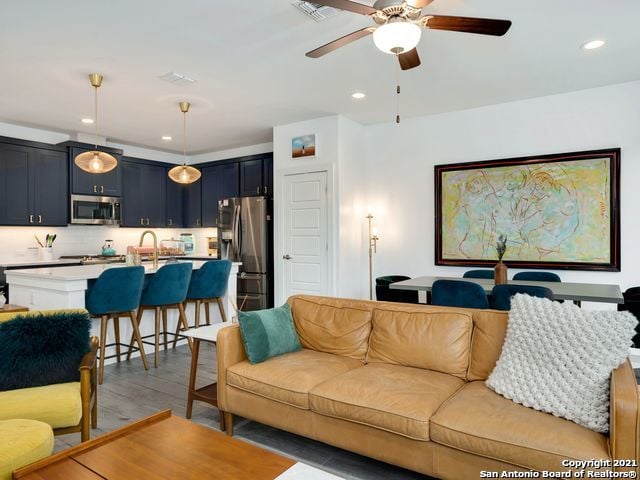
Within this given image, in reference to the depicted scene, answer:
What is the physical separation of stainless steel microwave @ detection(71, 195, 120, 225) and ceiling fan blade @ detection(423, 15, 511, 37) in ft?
17.9

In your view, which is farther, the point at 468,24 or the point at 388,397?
the point at 468,24

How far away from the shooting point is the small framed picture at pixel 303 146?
210 inches

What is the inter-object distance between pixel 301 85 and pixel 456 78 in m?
1.50

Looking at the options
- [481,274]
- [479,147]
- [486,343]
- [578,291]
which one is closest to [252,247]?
[481,274]

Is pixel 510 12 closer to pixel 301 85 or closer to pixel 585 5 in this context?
pixel 585 5

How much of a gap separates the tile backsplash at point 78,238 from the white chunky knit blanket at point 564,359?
6.16 metres

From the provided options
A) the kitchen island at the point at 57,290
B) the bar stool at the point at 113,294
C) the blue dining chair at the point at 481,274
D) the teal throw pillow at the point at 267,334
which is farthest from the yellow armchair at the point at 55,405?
the blue dining chair at the point at 481,274

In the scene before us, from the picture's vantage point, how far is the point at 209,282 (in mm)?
4352

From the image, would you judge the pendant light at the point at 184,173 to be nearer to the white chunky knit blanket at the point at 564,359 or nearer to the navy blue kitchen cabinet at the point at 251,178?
the navy blue kitchen cabinet at the point at 251,178

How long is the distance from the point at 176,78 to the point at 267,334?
105 inches

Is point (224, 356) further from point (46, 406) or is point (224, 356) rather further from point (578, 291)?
point (578, 291)

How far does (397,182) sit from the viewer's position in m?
5.48

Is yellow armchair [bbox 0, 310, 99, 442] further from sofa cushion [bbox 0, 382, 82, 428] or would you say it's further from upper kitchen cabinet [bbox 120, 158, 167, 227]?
upper kitchen cabinet [bbox 120, 158, 167, 227]

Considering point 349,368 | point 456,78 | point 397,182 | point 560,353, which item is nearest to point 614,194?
point 456,78
